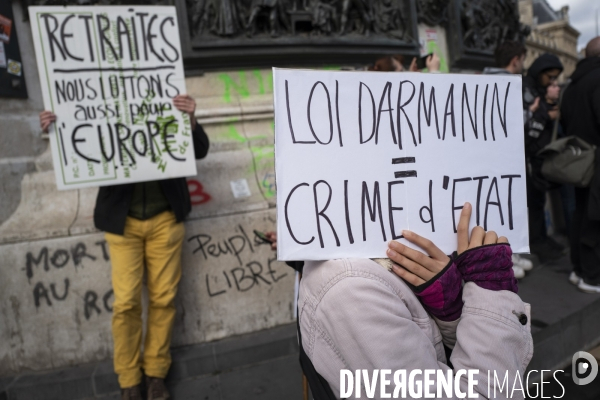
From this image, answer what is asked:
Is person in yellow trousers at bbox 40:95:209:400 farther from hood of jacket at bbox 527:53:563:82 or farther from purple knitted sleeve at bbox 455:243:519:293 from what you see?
hood of jacket at bbox 527:53:563:82

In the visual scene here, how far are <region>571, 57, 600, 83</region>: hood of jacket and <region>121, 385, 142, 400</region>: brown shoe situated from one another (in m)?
4.28

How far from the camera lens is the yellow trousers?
2660 millimetres

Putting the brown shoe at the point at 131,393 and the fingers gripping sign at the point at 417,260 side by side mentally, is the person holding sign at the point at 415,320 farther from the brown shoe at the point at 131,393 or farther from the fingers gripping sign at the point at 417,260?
the brown shoe at the point at 131,393

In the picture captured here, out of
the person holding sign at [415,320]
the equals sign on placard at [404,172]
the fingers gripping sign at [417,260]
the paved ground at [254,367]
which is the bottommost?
the paved ground at [254,367]

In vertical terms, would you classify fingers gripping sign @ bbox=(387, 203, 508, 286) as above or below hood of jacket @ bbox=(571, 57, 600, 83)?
below

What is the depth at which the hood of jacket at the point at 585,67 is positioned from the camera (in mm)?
3605

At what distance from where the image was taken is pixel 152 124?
2.64 meters

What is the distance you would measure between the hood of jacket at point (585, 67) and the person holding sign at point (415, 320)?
10.7 feet

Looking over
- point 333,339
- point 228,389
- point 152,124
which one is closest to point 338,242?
point 333,339

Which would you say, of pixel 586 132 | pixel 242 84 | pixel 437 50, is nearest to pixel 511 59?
pixel 586 132

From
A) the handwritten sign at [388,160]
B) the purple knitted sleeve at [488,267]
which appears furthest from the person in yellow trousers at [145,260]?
the purple knitted sleeve at [488,267]

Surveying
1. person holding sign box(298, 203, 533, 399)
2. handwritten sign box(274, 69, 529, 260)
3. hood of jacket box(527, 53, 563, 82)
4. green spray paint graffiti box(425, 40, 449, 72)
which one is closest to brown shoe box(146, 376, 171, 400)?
person holding sign box(298, 203, 533, 399)

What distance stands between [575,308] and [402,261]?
291 centimetres

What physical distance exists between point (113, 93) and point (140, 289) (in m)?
1.25
